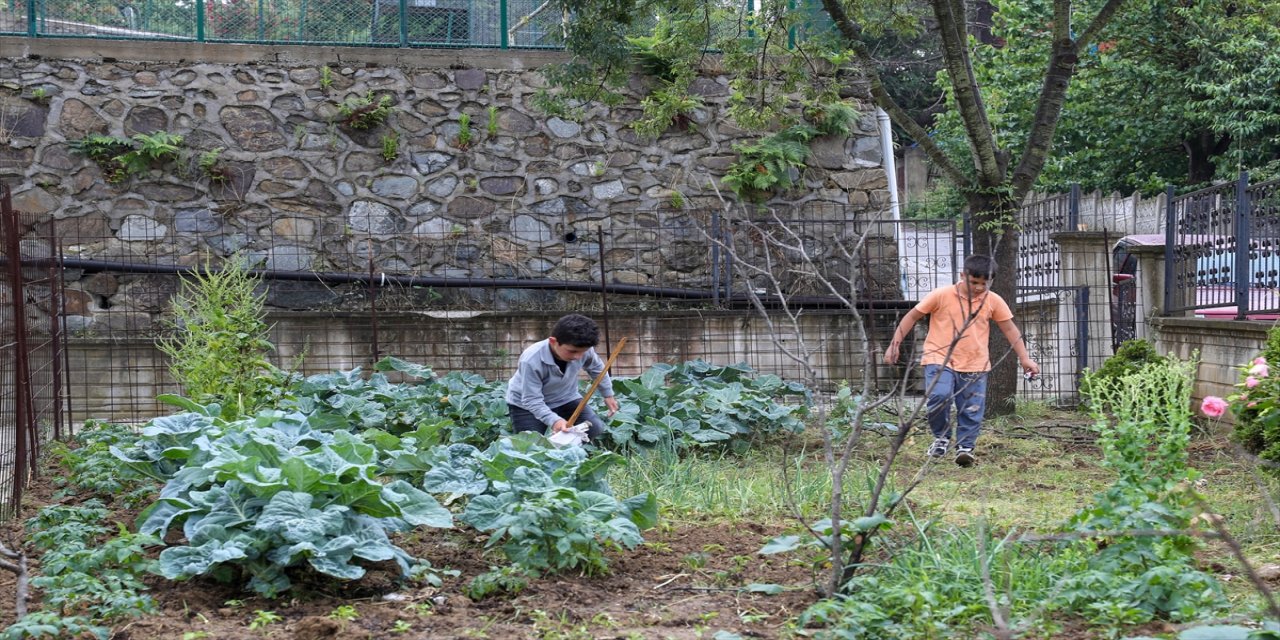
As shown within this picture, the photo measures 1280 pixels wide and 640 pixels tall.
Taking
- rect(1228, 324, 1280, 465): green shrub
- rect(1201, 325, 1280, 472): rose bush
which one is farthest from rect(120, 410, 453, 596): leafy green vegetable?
rect(1228, 324, 1280, 465): green shrub

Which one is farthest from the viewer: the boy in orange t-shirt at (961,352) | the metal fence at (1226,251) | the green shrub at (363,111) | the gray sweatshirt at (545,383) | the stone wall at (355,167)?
the green shrub at (363,111)

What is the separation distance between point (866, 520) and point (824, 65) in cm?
971

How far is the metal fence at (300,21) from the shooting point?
1228cm

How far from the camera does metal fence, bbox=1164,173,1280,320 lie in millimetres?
8930

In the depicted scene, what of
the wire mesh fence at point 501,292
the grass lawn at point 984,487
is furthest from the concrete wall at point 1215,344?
the wire mesh fence at point 501,292

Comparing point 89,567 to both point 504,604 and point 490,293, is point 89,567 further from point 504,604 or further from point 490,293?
point 490,293

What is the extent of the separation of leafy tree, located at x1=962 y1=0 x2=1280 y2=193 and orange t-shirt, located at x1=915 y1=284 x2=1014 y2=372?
29.6ft

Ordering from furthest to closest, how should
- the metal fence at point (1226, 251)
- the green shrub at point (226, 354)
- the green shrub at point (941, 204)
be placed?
the green shrub at point (941, 204), the metal fence at point (1226, 251), the green shrub at point (226, 354)

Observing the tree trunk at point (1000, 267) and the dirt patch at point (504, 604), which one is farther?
the tree trunk at point (1000, 267)

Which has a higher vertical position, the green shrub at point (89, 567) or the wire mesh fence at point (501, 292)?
the wire mesh fence at point (501, 292)

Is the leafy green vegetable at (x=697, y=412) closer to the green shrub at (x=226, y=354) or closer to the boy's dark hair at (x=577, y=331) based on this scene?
the boy's dark hair at (x=577, y=331)

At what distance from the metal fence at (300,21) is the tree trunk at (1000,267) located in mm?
3655

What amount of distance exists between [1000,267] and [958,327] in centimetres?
263

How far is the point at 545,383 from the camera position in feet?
24.7
